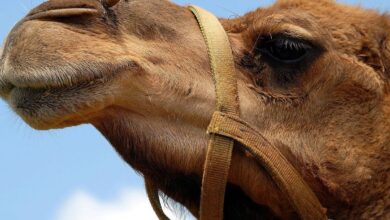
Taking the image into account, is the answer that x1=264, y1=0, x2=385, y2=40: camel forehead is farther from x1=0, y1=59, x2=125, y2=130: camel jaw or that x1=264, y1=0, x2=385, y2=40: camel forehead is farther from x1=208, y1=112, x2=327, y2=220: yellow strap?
x1=0, y1=59, x2=125, y2=130: camel jaw

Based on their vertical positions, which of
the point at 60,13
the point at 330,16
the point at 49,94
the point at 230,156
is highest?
the point at 330,16

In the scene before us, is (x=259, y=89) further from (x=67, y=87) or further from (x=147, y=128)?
(x=67, y=87)

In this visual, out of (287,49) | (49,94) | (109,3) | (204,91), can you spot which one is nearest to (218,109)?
(204,91)

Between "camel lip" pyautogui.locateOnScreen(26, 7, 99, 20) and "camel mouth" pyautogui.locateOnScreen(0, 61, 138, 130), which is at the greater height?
"camel lip" pyautogui.locateOnScreen(26, 7, 99, 20)

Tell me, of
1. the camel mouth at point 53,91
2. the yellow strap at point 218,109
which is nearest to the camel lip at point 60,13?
the camel mouth at point 53,91

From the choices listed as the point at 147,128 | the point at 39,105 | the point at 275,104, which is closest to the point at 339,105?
the point at 275,104

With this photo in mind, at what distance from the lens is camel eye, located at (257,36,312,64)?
171 inches

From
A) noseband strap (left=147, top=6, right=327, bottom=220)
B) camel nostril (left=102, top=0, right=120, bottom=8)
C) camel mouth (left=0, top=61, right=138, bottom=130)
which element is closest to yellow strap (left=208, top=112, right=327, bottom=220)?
noseband strap (left=147, top=6, right=327, bottom=220)

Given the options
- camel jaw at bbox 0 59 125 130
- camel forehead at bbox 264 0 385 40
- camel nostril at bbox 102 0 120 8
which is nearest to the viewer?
camel jaw at bbox 0 59 125 130

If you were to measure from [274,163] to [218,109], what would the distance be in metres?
0.42

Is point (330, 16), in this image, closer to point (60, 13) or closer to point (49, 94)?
point (60, 13)

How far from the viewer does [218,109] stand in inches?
159

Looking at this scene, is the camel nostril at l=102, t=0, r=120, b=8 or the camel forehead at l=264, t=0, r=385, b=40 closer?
the camel nostril at l=102, t=0, r=120, b=8

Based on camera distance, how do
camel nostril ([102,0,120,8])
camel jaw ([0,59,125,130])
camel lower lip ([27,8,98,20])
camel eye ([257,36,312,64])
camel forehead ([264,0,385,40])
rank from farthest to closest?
camel forehead ([264,0,385,40]), camel eye ([257,36,312,64]), camel nostril ([102,0,120,8]), camel lower lip ([27,8,98,20]), camel jaw ([0,59,125,130])
